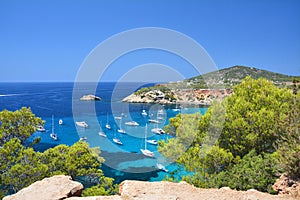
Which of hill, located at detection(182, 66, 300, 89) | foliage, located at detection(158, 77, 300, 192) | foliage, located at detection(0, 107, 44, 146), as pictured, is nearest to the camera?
foliage, located at detection(158, 77, 300, 192)

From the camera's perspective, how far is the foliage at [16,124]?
10.0 m

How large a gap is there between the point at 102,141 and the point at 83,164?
21368 millimetres

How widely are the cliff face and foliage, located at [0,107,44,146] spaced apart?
5.37 m

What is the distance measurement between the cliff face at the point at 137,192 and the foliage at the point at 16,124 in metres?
5.37

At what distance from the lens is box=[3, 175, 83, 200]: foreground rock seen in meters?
5.28

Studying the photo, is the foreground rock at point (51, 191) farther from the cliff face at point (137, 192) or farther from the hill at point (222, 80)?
the hill at point (222, 80)

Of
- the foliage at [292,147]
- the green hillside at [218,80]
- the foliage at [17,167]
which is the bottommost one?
the foliage at [17,167]

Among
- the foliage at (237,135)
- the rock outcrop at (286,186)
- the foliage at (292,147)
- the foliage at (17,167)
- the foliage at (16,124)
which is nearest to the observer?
the rock outcrop at (286,186)

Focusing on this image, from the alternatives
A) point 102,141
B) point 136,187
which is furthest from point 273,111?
point 102,141

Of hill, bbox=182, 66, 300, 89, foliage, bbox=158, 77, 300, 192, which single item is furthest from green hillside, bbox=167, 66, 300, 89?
foliage, bbox=158, 77, 300, 192

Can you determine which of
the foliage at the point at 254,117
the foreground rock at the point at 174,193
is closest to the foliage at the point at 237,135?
the foliage at the point at 254,117

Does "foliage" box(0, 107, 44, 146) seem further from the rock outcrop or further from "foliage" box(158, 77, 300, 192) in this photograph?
the rock outcrop

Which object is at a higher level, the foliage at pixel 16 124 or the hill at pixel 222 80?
the hill at pixel 222 80

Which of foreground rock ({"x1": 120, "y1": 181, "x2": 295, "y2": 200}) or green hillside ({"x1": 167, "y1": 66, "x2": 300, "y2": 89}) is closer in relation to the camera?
foreground rock ({"x1": 120, "y1": 181, "x2": 295, "y2": 200})
